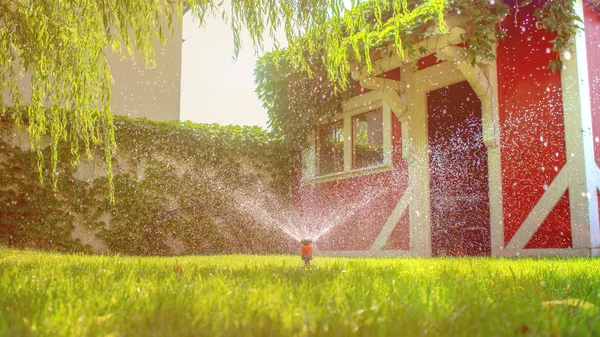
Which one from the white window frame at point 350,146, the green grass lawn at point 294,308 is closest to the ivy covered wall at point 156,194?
the white window frame at point 350,146

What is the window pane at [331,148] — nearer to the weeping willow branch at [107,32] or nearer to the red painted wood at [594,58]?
the red painted wood at [594,58]

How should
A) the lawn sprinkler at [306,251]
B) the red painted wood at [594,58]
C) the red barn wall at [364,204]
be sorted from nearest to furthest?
the lawn sprinkler at [306,251], the red painted wood at [594,58], the red barn wall at [364,204]

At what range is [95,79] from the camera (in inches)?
168

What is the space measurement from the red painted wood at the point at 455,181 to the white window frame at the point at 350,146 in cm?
69

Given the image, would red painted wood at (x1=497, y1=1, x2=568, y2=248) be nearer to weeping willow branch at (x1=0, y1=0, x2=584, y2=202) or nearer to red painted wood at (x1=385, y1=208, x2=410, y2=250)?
red painted wood at (x1=385, y1=208, x2=410, y2=250)

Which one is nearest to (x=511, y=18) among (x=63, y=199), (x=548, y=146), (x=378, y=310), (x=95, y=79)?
(x=548, y=146)

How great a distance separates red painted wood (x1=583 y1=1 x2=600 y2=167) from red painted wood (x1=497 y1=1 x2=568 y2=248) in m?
0.41

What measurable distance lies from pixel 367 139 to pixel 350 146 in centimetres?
32

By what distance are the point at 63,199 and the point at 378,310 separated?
297 inches

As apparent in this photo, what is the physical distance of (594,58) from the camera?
21.9 ft

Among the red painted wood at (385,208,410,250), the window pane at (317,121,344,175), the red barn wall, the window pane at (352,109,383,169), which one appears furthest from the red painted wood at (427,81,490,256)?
the window pane at (317,121,344,175)

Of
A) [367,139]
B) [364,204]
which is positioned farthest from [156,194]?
[367,139]

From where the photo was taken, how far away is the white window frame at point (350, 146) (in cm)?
862

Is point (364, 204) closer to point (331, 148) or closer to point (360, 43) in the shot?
point (331, 148)
